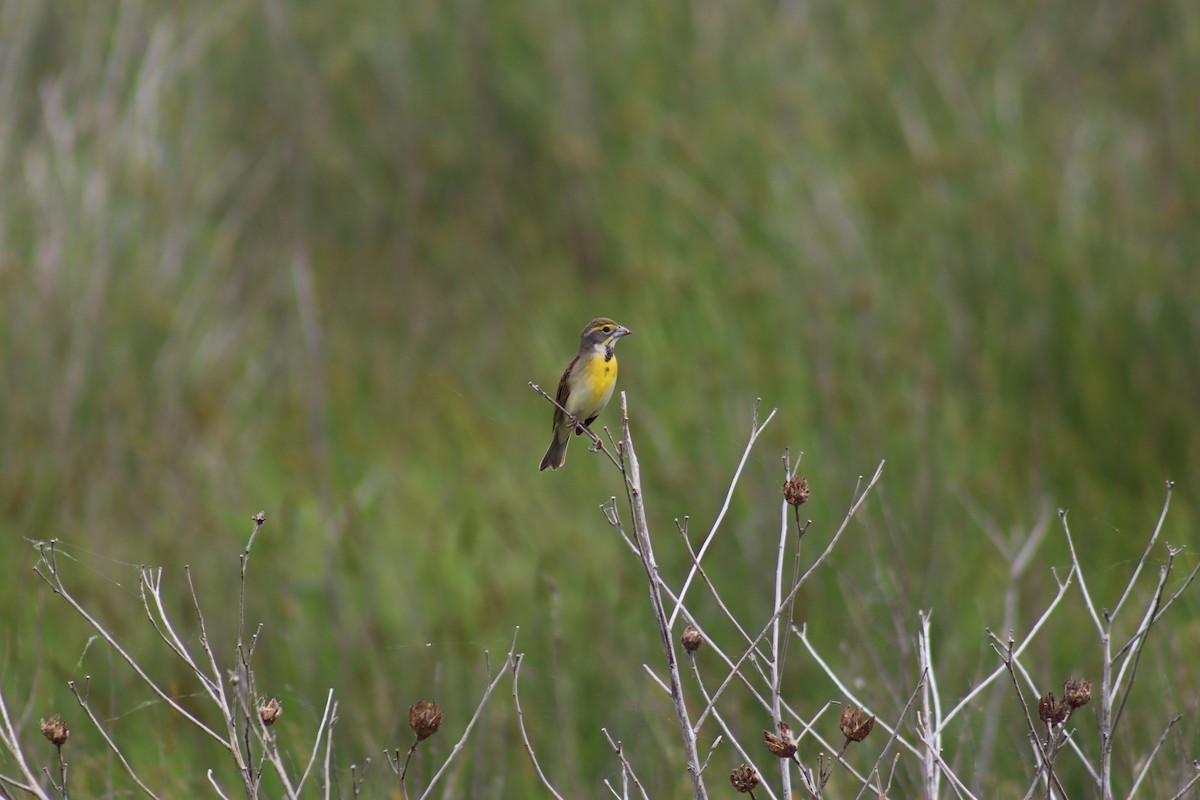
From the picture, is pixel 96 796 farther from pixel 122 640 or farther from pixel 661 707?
pixel 661 707

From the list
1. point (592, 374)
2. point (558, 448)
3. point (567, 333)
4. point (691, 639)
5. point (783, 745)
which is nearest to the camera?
point (783, 745)

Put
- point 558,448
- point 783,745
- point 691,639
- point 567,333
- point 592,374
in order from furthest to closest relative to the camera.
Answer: point 567,333
point 558,448
point 592,374
point 691,639
point 783,745

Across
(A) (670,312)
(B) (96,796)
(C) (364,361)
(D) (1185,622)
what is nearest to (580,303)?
(A) (670,312)

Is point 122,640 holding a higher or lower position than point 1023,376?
lower

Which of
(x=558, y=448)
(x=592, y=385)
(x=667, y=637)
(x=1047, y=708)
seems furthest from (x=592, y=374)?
(x=1047, y=708)

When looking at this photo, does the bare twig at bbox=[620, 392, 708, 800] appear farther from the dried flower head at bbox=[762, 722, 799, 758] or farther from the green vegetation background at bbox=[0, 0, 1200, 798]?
the green vegetation background at bbox=[0, 0, 1200, 798]

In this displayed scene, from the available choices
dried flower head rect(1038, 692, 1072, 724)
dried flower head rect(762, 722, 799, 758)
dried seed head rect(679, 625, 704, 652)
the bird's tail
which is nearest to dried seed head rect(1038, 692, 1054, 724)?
dried flower head rect(1038, 692, 1072, 724)

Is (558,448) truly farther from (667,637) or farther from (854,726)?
(854,726)

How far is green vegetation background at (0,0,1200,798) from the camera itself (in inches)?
171

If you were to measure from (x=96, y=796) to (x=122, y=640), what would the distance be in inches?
47.1

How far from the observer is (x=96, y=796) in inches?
130

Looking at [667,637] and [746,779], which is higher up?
[667,637]

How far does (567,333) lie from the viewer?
238 inches

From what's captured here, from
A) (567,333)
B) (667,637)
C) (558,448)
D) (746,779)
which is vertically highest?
(667,637)
